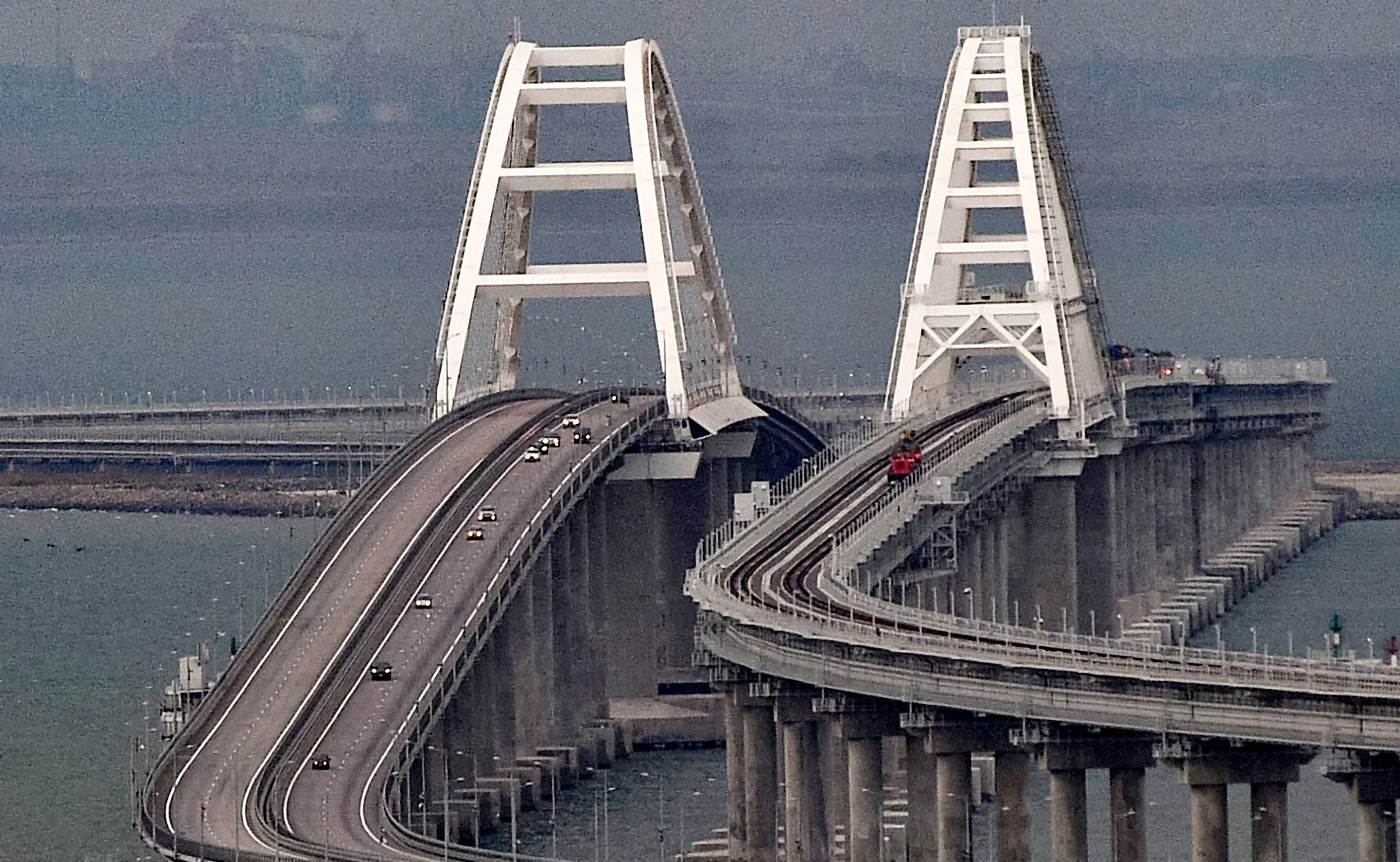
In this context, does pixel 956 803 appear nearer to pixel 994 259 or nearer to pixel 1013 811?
pixel 1013 811

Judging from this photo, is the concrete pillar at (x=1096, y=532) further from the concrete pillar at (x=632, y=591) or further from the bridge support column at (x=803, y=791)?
the bridge support column at (x=803, y=791)

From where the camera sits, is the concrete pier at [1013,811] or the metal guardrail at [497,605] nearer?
the concrete pier at [1013,811]

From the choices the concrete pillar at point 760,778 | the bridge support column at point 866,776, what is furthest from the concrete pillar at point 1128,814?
the concrete pillar at point 760,778

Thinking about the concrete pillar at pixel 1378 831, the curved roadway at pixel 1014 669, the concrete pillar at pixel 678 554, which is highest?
the concrete pillar at pixel 678 554

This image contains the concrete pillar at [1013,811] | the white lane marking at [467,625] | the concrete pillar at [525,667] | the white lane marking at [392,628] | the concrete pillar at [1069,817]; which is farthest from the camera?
the concrete pillar at [525,667]

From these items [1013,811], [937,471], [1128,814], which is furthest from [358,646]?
[1128,814]

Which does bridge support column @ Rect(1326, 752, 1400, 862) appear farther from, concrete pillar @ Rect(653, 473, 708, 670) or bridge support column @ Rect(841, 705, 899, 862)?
concrete pillar @ Rect(653, 473, 708, 670)

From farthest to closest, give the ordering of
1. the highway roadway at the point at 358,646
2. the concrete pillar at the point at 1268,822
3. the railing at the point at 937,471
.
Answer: the railing at the point at 937,471, the highway roadway at the point at 358,646, the concrete pillar at the point at 1268,822
